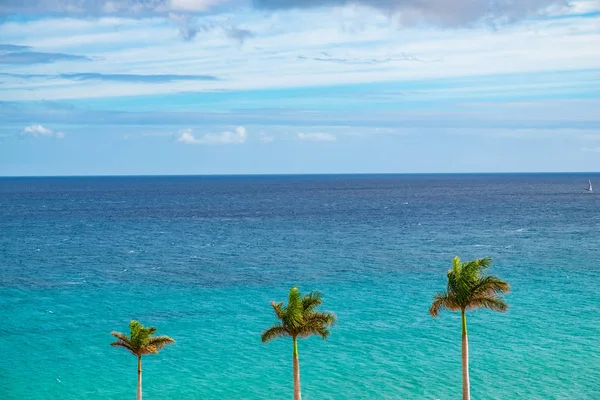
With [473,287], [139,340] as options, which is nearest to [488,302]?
[473,287]

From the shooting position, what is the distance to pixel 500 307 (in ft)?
124

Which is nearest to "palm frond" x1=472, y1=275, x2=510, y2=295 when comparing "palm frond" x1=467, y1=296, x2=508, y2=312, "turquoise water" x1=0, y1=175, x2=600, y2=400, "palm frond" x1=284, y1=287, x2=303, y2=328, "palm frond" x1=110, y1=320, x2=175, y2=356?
"palm frond" x1=467, y1=296, x2=508, y2=312

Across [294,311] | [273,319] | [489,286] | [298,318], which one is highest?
[273,319]

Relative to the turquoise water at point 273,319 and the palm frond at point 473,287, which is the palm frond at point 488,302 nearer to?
the palm frond at point 473,287

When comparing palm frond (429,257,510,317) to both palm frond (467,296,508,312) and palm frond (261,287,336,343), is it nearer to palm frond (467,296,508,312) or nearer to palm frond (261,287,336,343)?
palm frond (467,296,508,312)

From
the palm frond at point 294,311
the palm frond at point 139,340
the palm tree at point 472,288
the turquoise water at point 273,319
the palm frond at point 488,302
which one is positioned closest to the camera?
the palm frond at point 294,311

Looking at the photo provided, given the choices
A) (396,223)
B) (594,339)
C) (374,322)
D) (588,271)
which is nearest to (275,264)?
(374,322)

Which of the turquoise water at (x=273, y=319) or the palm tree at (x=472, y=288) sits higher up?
the turquoise water at (x=273, y=319)

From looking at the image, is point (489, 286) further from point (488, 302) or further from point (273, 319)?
point (273, 319)

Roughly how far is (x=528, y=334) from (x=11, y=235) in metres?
119

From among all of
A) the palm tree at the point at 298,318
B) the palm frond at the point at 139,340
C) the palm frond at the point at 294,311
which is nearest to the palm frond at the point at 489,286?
the palm tree at the point at 298,318

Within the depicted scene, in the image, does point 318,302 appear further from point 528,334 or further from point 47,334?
point 47,334

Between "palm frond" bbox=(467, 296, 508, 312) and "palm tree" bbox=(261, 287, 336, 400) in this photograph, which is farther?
"palm frond" bbox=(467, 296, 508, 312)

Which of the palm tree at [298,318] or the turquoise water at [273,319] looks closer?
the palm tree at [298,318]
